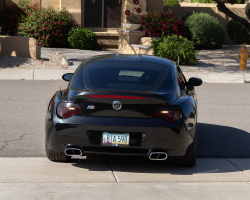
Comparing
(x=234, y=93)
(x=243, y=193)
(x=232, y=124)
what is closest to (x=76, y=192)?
(x=243, y=193)

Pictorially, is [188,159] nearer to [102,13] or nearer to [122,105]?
[122,105]

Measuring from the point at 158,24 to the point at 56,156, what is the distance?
17802mm

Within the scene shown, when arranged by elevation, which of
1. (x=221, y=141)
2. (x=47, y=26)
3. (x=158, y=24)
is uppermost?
(x=158, y=24)

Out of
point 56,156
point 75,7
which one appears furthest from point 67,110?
point 75,7

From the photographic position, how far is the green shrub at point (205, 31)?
2267cm

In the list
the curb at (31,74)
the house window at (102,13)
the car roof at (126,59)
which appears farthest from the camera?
the house window at (102,13)

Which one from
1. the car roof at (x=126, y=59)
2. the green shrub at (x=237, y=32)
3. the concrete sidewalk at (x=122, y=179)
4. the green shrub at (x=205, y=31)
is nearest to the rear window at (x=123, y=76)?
the car roof at (x=126, y=59)

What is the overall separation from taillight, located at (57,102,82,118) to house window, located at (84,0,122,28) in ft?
64.4

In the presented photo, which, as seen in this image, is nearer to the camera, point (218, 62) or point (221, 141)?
point (221, 141)

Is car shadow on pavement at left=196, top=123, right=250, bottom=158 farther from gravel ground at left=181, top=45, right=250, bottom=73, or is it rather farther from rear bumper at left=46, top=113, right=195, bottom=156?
gravel ground at left=181, top=45, right=250, bottom=73

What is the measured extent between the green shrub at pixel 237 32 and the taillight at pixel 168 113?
72.3 ft

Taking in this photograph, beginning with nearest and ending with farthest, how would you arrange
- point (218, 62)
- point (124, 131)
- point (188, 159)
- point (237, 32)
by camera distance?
point (124, 131), point (188, 159), point (218, 62), point (237, 32)

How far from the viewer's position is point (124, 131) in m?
4.88

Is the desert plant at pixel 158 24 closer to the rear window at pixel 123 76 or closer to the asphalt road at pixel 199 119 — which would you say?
the asphalt road at pixel 199 119
